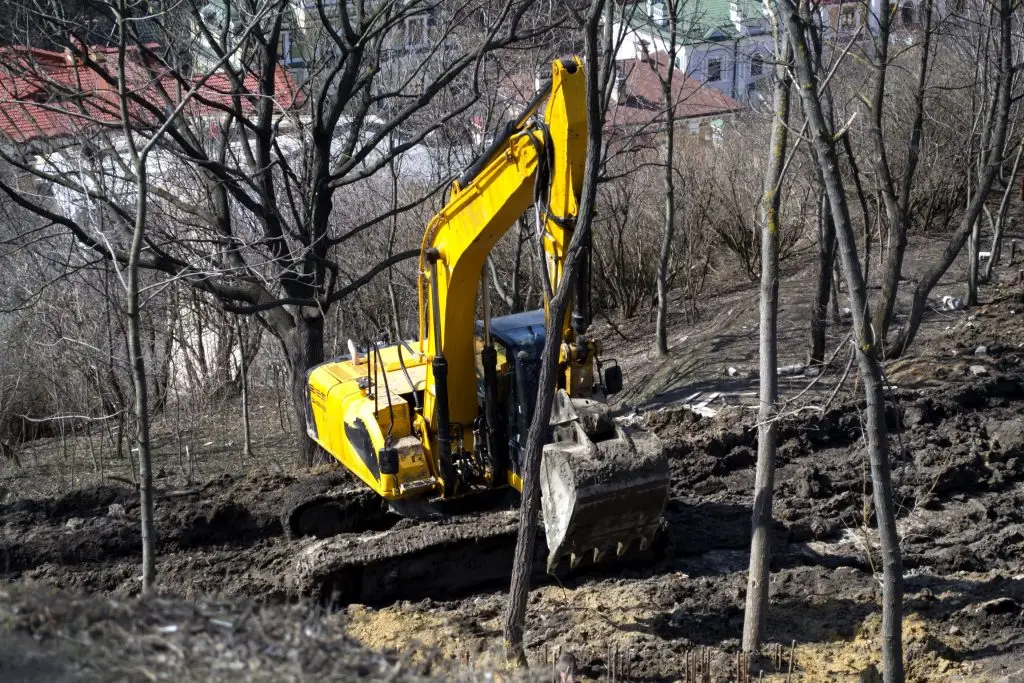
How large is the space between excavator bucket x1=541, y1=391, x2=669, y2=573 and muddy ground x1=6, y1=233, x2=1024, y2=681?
824 mm

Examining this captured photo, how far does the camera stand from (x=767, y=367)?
6383 mm

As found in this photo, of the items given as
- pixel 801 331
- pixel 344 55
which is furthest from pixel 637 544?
pixel 801 331

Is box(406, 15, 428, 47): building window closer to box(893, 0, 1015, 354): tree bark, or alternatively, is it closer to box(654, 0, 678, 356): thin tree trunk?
box(654, 0, 678, 356): thin tree trunk

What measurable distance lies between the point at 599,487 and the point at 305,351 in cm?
623

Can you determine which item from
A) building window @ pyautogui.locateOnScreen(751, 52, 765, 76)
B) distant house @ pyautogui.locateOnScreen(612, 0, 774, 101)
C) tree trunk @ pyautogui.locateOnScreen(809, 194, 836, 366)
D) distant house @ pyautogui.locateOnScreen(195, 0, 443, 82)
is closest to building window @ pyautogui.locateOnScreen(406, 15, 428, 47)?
distant house @ pyautogui.locateOnScreen(195, 0, 443, 82)

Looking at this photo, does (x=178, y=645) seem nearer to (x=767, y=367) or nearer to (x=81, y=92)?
(x=767, y=367)

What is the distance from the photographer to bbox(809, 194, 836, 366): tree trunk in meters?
12.5

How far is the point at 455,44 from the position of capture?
1584 centimetres

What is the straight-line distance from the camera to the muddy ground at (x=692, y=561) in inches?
286

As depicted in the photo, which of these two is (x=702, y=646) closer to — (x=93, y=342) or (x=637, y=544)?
(x=637, y=544)

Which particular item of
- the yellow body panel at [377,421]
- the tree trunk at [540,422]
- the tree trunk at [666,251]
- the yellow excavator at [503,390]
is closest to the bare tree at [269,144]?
the yellow body panel at [377,421]

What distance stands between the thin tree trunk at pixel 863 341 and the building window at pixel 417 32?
10.7 m

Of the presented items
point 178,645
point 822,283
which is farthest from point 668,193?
point 178,645

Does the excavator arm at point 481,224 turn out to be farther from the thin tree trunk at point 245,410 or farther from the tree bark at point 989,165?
the tree bark at point 989,165
